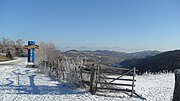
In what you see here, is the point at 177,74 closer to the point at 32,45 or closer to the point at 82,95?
the point at 82,95

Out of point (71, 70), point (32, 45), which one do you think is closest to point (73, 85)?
point (71, 70)

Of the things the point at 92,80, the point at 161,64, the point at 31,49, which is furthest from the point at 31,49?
the point at 161,64

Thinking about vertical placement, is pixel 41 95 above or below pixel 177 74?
below

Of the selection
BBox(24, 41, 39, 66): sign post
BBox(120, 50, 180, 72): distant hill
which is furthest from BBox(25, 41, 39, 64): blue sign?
BBox(120, 50, 180, 72): distant hill

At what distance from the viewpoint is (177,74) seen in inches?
176

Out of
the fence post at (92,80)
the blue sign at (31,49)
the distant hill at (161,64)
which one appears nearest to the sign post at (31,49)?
the blue sign at (31,49)

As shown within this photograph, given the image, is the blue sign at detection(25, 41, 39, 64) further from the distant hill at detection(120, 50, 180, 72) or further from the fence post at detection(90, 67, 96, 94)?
the distant hill at detection(120, 50, 180, 72)

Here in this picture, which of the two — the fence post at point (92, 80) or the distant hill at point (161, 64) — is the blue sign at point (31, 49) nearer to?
the fence post at point (92, 80)

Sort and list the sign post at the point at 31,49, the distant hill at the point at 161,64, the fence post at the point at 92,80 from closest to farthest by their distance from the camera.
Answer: the fence post at the point at 92,80 → the sign post at the point at 31,49 → the distant hill at the point at 161,64

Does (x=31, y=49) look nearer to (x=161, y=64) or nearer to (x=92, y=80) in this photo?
(x=92, y=80)

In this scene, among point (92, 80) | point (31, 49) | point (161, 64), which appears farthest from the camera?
point (161, 64)

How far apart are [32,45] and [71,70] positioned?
18.1m

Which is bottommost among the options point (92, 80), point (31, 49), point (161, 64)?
point (161, 64)

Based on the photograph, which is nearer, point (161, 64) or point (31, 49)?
point (31, 49)
